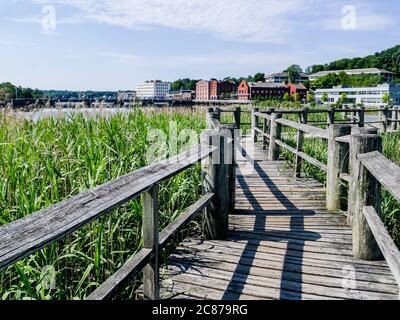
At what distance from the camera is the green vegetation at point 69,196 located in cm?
242

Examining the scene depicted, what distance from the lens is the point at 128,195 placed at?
1852 mm

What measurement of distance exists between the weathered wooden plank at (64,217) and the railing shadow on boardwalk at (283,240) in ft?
3.56

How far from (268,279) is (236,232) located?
1063 millimetres

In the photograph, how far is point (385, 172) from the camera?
7.20ft

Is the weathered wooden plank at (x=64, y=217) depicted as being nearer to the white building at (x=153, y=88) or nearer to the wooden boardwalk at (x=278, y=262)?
the wooden boardwalk at (x=278, y=262)

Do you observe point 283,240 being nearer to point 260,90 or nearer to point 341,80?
point 260,90

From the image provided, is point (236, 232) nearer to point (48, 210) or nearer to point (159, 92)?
point (48, 210)

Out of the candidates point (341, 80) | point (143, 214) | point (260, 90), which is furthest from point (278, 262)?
point (341, 80)

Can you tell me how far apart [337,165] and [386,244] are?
7.32 ft

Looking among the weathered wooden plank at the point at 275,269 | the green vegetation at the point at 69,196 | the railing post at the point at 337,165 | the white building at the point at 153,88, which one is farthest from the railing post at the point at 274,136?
the white building at the point at 153,88

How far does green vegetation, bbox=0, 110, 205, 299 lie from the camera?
242cm

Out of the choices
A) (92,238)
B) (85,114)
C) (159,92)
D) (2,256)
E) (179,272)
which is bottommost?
(179,272)

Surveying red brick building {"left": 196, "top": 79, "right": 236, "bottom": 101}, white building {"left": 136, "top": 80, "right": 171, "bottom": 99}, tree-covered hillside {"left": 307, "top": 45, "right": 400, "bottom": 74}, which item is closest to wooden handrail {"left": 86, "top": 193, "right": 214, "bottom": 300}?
red brick building {"left": 196, "top": 79, "right": 236, "bottom": 101}

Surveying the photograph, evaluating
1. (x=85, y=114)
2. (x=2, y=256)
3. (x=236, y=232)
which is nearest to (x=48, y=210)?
(x=2, y=256)
